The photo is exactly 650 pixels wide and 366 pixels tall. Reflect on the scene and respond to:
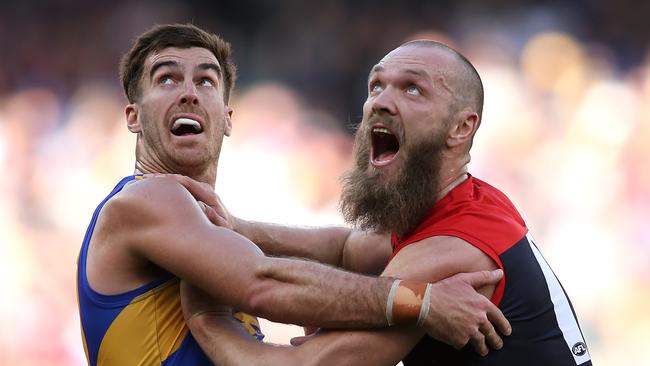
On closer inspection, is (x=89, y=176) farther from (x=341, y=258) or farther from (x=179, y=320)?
(x=179, y=320)

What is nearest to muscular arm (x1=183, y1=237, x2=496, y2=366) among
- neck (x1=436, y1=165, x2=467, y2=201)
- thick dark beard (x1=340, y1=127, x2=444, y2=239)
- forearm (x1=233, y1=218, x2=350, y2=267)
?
thick dark beard (x1=340, y1=127, x2=444, y2=239)

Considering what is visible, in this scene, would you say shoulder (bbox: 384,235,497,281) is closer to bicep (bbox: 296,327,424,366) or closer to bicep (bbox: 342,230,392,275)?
bicep (bbox: 296,327,424,366)

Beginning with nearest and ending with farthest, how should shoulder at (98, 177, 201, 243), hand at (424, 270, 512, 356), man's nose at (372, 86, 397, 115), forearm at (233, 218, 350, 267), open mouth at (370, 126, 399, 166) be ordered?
hand at (424, 270, 512, 356)
shoulder at (98, 177, 201, 243)
man's nose at (372, 86, 397, 115)
open mouth at (370, 126, 399, 166)
forearm at (233, 218, 350, 267)

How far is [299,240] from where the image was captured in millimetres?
5684

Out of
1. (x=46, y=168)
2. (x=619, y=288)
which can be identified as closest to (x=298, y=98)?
(x=46, y=168)

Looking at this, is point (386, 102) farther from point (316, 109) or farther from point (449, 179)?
point (316, 109)

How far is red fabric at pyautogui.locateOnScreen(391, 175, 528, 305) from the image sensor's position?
4301 millimetres

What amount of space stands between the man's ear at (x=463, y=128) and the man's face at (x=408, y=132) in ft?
0.15

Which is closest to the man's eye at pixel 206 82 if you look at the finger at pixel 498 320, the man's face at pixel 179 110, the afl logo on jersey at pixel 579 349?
the man's face at pixel 179 110

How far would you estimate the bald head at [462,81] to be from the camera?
15.8 feet

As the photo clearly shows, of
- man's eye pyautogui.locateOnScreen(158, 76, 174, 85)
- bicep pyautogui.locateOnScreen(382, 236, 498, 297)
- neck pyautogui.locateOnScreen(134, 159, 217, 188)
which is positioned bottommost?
bicep pyautogui.locateOnScreen(382, 236, 498, 297)

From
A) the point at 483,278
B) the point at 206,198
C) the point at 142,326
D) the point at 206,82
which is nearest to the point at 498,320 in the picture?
the point at 483,278

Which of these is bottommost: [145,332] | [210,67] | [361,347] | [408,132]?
[145,332]

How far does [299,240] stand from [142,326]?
1486 mm
